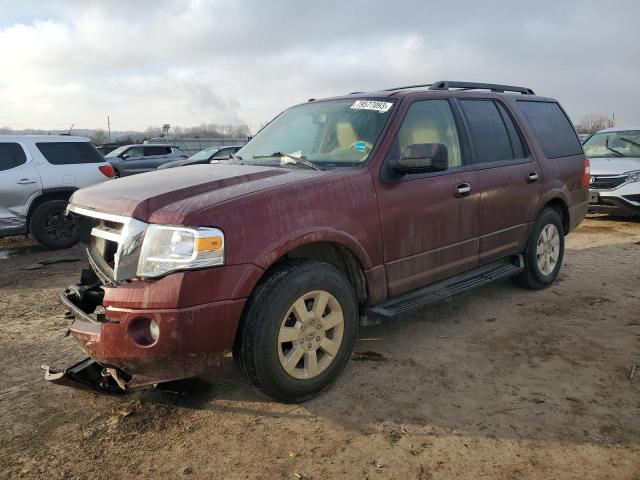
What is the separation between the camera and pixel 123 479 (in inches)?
93.2

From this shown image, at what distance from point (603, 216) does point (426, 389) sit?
8.58m

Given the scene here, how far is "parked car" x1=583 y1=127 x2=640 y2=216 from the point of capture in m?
8.59

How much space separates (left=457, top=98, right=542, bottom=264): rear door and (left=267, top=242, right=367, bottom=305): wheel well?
1341 mm

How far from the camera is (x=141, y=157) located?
1722 centimetres

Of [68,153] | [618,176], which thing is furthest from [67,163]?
[618,176]

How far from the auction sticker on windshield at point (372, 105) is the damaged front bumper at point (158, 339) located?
1827mm

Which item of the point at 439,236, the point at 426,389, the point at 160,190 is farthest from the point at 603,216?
the point at 160,190

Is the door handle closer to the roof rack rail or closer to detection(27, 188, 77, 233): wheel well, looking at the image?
the roof rack rail

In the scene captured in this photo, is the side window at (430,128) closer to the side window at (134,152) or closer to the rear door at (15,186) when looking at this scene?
the rear door at (15,186)

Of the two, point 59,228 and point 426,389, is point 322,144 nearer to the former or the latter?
point 426,389

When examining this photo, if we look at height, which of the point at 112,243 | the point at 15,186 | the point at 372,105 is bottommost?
the point at 112,243

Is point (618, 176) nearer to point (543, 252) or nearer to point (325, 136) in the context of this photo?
point (543, 252)

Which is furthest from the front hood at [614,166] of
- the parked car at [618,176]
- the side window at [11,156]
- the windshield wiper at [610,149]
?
the side window at [11,156]

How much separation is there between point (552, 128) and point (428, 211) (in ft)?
7.95
